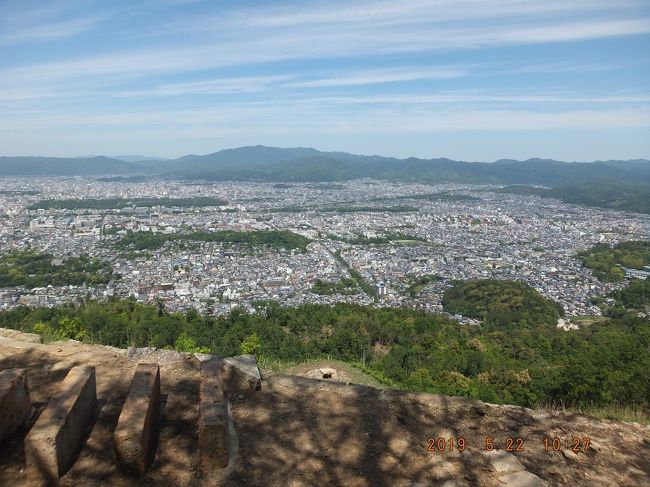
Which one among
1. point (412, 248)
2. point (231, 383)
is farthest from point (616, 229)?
point (231, 383)

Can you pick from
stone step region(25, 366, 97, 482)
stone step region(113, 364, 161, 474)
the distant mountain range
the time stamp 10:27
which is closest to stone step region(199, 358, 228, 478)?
stone step region(113, 364, 161, 474)

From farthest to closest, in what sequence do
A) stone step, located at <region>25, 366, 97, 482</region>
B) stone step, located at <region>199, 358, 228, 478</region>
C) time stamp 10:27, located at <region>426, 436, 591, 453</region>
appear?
1. time stamp 10:27, located at <region>426, 436, 591, 453</region>
2. stone step, located at <region>199, 358, 228, 478</region>
3. stone step, located at <region>25, 366, 97, 482</region>

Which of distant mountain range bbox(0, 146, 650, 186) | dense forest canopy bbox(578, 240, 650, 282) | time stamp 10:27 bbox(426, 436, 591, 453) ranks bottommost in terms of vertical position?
dense forest canopy bbox(578, 240, 650, 282)

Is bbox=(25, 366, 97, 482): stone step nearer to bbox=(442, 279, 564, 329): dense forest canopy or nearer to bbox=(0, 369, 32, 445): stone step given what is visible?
bbox=(0, 369, 32, 445): stone step

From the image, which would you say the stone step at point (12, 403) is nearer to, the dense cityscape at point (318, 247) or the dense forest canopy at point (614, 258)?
the dense cityscape at point (318, 247)

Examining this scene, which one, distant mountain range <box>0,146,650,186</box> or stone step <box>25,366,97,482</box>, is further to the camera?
distant mountain range <box>0,146,650,186</box>

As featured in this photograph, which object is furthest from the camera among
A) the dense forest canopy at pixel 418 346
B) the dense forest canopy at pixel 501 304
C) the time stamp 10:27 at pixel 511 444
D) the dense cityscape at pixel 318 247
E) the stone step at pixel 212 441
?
the dense cityscape at pixel 318 247

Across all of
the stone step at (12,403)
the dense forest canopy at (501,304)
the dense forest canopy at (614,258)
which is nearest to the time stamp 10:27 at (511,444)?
the stone step at (12,403)
